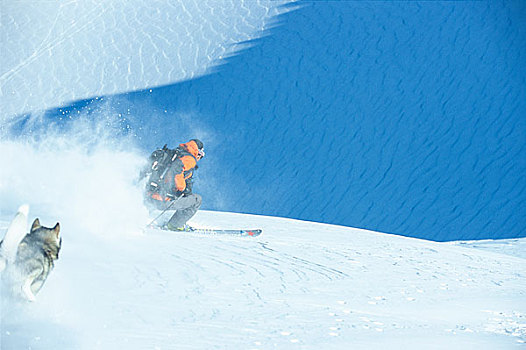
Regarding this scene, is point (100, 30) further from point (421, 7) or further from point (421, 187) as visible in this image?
point (421, 187)

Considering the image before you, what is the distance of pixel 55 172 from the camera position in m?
8.06

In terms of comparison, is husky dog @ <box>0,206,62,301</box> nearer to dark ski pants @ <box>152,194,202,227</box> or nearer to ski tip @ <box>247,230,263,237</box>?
dark ski pants @ <box>152,194,202,227</box>

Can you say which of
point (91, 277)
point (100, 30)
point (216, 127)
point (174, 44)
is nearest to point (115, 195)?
point (91, 277)

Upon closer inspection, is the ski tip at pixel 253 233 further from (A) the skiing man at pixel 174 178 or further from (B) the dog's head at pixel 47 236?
(B) the dog's head at pixel 47 236

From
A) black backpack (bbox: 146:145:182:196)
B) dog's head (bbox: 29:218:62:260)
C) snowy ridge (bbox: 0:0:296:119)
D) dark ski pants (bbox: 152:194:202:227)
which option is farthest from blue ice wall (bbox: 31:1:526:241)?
dog's head (bbox: 29:218:62:260)

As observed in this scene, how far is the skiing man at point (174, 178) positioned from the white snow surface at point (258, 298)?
33cm

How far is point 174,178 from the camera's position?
5.77 metres

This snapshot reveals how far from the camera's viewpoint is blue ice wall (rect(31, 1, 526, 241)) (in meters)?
11.4

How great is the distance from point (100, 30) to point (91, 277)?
45.3 feet

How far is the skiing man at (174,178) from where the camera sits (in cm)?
567

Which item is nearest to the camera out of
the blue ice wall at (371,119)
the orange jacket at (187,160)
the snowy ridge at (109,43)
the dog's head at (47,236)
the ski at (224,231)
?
the dog's head at (47,236)

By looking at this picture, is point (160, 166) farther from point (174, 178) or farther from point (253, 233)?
point (253, 233)

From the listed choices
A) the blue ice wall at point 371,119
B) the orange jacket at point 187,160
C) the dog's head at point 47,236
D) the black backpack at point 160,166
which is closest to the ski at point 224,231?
the black backpack at point 160,166

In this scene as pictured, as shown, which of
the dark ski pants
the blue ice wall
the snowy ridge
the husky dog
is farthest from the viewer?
the snowy ridge
